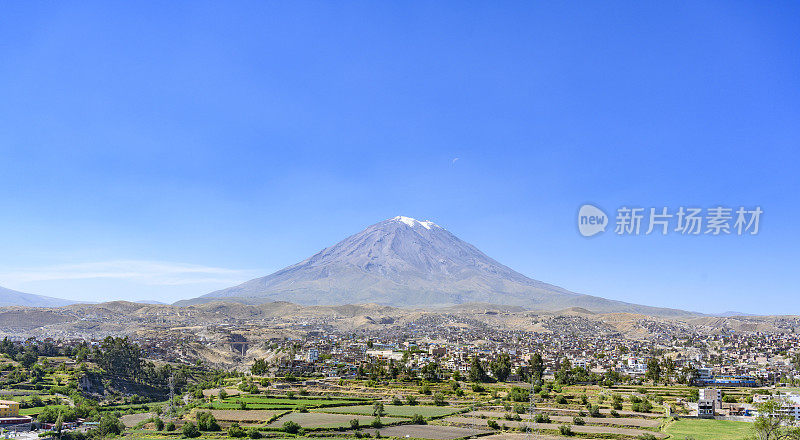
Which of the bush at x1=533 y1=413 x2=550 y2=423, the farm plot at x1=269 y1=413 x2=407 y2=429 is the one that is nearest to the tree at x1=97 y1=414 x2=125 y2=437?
the farm plot at x1=269 y1=413 x2=407 y2=429

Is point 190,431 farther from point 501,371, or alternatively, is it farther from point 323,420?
point 501,371

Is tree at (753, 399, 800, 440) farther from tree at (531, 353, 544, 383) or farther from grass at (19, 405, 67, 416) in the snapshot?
grass at (19, 405, 67, 416)

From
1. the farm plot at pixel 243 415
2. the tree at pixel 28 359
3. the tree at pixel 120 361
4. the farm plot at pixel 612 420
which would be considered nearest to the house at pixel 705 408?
the farm plot at pixel 612 420

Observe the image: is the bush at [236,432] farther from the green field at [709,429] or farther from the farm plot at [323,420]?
the green field at [709,429]

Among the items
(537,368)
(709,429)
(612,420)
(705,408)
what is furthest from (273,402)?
(705,408)

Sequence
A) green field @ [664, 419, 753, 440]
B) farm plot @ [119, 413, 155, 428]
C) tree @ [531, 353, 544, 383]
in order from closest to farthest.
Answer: green field @ [664, 419, 753, 440]
farm plot @ [119, 413, 155, 428]
tree @ [531, 353, 544, 383]
